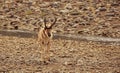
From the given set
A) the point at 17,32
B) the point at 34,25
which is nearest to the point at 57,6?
the point at 34,25

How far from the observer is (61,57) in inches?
609

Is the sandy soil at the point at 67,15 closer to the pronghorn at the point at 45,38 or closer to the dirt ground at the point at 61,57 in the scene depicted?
the dirt ground at the point at 61,57

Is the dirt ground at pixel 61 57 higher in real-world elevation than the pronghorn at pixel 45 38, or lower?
lower

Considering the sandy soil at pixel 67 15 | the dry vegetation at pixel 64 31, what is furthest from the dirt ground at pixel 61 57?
the sandy soil at pixel 67 15

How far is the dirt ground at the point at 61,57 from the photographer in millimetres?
13305

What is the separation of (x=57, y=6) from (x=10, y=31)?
501 cm

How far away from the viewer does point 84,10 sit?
83.2 feet

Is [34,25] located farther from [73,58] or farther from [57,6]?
[73,58]

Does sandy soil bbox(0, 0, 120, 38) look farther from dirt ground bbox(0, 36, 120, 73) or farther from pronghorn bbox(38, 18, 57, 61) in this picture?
pronghorn bbox(38, 18, 57, 61)

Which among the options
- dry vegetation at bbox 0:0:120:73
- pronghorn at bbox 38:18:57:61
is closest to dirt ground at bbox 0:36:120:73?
dry vegetation at bbox 0:0:120:73

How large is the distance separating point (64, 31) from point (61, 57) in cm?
661

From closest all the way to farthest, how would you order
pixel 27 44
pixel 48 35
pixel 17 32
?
pixel 48 35 → pixel 27 44 → pixel 17 32

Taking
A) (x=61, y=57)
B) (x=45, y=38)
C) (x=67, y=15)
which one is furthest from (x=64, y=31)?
(x=45, y=38)

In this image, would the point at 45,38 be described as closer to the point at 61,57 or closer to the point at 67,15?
the point at 61,57
